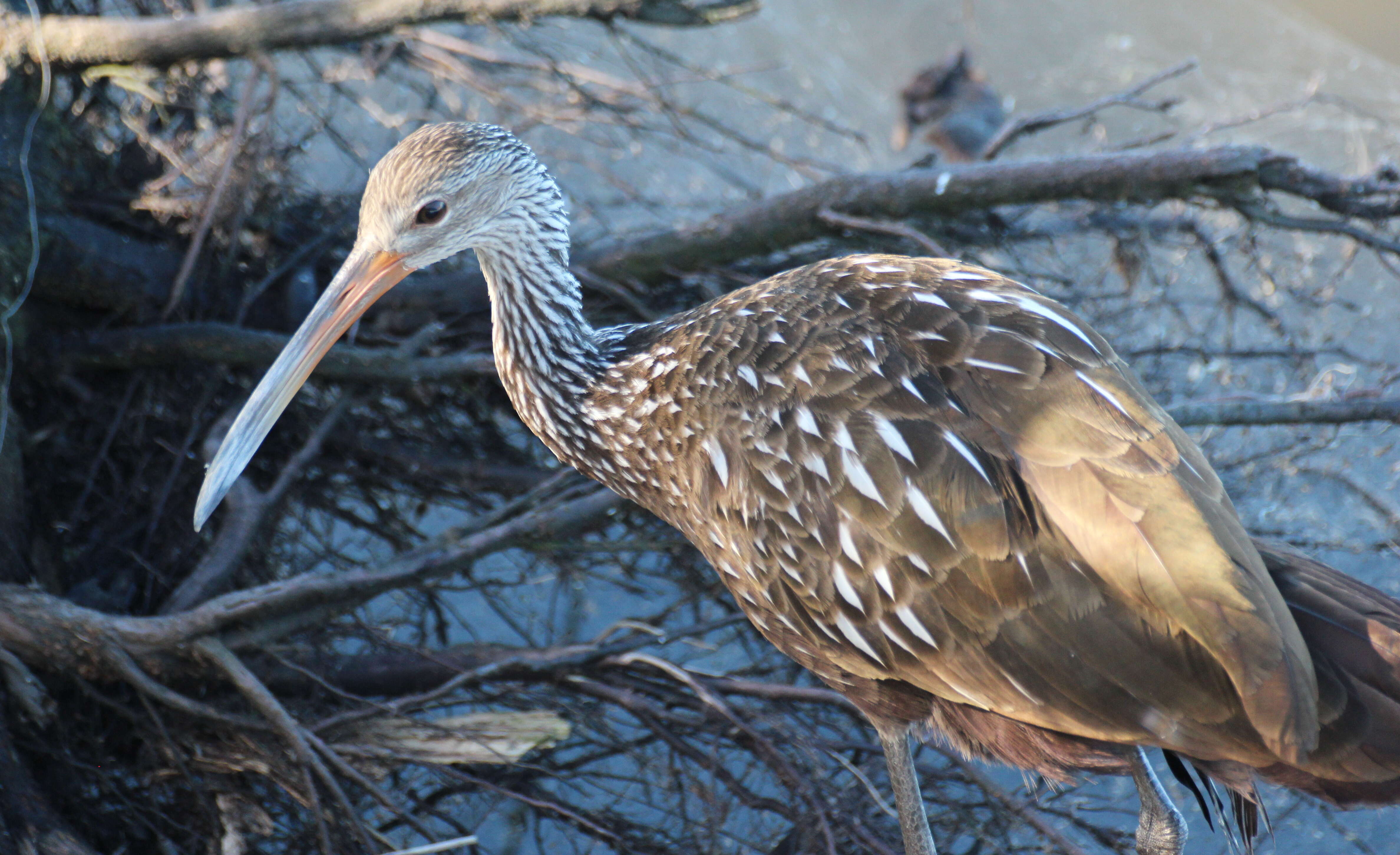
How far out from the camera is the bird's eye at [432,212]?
216 cm

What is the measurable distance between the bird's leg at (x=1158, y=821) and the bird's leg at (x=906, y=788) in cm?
40

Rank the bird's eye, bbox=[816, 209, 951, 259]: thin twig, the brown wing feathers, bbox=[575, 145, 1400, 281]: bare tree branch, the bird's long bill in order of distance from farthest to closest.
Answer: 1. bbox=[575, 145, 1400, 281]: bare tree branch
2. bbox=[816, 209, 951, 259]: thin twig
3. the bird's eye
4. the bird's long bill
5. the brown wing feathers

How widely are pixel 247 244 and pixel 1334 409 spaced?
9.98 ft

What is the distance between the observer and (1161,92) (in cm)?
624

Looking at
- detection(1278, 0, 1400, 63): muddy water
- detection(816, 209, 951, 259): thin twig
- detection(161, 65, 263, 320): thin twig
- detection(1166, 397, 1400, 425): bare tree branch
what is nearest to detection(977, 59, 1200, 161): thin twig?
detection(816, 209, 951, 259): thin twig

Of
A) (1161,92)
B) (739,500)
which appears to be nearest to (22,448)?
(739,500)

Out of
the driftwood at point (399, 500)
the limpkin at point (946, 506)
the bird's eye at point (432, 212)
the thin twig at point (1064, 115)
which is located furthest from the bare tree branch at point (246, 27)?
the thin twig at point (1064, 115)

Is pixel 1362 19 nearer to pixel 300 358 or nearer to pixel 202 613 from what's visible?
pixel 300 358

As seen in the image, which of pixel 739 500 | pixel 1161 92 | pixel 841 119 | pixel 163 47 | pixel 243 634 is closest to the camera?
pixel 739 500

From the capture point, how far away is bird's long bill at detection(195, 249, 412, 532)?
2.01m

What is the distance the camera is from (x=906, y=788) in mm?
2197

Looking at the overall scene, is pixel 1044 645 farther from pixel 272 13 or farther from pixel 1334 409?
pixel 272 13

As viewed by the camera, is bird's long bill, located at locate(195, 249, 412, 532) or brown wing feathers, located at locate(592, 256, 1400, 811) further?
bird's long bill, located at locate(195, 249, 412, 532)

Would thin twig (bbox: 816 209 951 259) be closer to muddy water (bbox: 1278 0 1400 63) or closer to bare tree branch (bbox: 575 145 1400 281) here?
bare tree branch (bbox: 575 145 1400 281)
